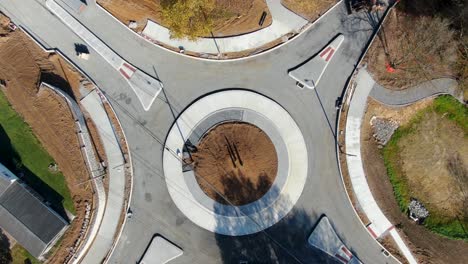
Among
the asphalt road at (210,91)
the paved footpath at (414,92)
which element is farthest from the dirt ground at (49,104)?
the paved footpath at (414,92)

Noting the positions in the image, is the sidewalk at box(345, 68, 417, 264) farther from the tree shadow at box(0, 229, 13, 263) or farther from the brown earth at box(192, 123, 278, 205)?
the tree shadow at box(0, 229, 13, 263)

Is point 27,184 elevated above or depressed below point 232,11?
below

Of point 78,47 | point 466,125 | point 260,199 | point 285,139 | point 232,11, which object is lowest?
point 260,199

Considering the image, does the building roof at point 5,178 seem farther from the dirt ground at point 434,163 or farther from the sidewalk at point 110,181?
the dirt ground at point 434,163

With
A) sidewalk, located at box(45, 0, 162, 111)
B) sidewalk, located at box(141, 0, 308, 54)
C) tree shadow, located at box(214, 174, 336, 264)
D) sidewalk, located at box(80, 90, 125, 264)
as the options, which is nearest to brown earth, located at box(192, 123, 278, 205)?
tree shadow, located at box(214, 174, 336, 264)

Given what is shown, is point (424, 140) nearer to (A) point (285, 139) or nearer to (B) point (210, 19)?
(A) point (285, 139)

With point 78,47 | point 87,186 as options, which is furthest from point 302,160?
point 78,47
